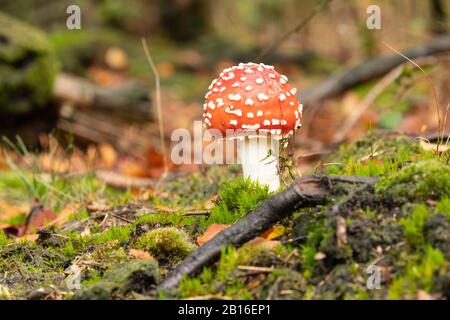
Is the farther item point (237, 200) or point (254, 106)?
point (254, 106)

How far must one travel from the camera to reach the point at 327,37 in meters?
13.3

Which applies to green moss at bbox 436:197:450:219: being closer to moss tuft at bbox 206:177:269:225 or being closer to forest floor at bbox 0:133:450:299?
forest floor at bbox 0:133:450:299

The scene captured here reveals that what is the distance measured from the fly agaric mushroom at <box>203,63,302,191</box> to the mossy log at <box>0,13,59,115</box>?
407 centimetres

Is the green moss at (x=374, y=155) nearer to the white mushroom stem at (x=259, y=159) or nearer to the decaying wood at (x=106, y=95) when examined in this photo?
the white mushroom stem at (x=259, y=159)

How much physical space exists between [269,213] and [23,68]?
5.12 metres

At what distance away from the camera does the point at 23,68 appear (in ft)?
21.9

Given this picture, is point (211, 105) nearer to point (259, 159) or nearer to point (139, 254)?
point (259, 159)

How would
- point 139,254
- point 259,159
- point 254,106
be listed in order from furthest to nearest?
1. point 259,159
2. point 254,106
3. point 139,254

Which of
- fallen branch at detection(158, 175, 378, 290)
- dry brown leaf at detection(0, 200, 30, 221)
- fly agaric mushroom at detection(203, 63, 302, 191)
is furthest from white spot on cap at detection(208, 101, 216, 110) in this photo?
dry brown leaf at detection(0, 200, 30, 221)

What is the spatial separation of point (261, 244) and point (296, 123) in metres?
1.07

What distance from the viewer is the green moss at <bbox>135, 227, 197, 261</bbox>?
2732 millimetres

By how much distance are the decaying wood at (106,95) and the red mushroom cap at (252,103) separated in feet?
14.8

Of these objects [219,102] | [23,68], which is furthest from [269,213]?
[23,68]

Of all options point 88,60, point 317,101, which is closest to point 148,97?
point 317,101
